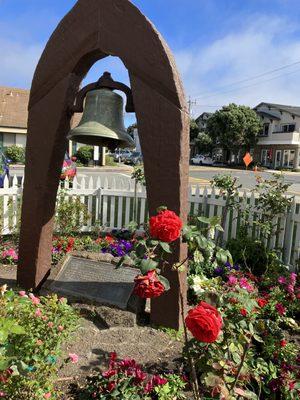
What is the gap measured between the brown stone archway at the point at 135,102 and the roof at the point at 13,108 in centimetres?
2458

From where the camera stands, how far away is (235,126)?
40812mm

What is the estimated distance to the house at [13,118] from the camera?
90.8 ft

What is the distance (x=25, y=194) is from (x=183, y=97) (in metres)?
1.87

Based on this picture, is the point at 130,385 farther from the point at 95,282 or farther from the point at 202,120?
the point at 202,120

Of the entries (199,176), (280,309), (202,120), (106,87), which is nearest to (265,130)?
(202,120)

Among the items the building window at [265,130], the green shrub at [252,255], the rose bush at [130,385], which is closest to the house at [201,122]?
the building window at [265,130]

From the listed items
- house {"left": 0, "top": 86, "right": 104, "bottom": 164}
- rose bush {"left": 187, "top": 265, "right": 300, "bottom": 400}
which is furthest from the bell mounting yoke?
house {"left": 0, "top": 86, "right": 104, "bottom": 164}

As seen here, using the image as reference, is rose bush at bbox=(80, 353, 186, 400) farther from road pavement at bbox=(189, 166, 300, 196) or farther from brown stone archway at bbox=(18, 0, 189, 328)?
road pavement at bbox=(189, 166, 300, 196)

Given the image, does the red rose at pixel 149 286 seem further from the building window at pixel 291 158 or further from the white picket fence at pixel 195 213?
the building window at pixel 291 158

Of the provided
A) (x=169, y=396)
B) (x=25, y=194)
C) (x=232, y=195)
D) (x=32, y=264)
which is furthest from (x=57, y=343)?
(x=232, y=195)

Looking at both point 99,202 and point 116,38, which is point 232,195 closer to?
point 99,202

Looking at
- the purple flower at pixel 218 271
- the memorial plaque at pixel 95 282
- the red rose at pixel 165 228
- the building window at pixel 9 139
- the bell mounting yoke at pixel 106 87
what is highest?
the building window at pixel 9 139

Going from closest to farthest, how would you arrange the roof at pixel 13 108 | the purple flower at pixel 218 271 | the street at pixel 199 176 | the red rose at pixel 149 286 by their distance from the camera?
the red rose at pixel 149 286, the purple flower at pixel 218 271, the street at pixel 199 176, the roof at pixel 13 108

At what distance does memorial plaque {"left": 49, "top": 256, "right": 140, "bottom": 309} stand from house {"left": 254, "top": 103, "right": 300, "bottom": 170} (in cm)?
3985
